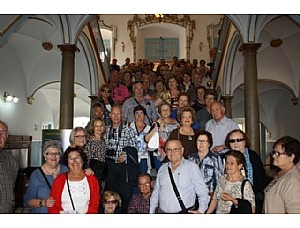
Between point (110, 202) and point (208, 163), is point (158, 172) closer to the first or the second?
point (208, 163)

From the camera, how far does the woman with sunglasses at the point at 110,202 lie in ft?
14.3

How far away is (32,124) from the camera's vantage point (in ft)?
53.6

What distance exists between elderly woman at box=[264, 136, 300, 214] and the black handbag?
205 centimetres

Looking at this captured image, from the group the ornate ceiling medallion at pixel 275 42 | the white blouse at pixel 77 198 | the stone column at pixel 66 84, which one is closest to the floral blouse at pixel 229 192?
the white blouse at pixel 77 198

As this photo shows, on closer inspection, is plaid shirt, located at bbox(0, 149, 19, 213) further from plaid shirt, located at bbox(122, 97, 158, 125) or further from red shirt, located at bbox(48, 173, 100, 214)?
plaid shirt, located at bbox(122, 97, 158, 125)

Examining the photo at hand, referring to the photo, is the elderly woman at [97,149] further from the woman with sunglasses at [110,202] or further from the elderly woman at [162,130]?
the elderly woman at [162,130]

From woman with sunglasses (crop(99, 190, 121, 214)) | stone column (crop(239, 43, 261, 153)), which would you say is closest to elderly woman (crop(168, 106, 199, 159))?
woman with sunglasses (crop(99, 190, 121, 214))

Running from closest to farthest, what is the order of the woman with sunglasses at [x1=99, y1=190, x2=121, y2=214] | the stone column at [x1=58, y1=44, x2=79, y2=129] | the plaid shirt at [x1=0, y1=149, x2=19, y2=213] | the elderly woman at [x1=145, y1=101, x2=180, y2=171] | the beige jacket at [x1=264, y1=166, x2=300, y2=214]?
the beige jacket at [x1=264, y1=166, x2=300, y2=214] → the plaid shirt at [x1=0, y1=149, x2=19, y2=213] → the woman with sunglasses at [x1=99, y1=190, x2=121, y2=214] → the elderly woman at [x1=145, y1=101, x2=180, y2=171] → the stone column at [x1=58, y1=44, x2=79, y2=129]

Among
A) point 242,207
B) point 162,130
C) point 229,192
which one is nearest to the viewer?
point 242,207

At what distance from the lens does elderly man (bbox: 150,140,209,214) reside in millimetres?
3805

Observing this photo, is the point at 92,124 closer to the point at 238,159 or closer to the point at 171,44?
the point at 238,159

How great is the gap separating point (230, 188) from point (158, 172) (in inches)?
30.9

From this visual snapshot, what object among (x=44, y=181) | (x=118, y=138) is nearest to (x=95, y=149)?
(x=118, y=138)

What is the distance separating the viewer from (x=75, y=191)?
390 centimetres
